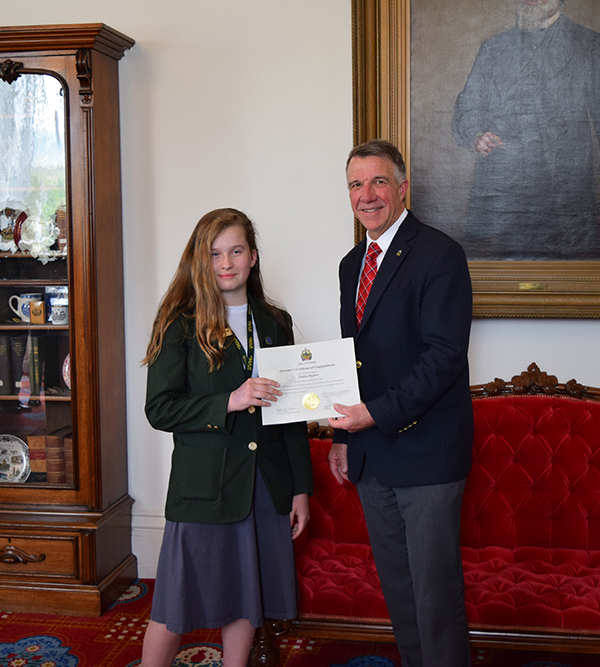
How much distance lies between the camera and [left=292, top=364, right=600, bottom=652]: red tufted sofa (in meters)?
2.41

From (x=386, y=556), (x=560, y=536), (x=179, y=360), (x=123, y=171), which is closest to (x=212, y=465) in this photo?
(x=179, y=360)

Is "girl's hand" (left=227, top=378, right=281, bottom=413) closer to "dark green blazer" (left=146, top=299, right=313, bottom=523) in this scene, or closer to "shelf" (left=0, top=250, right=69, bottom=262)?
"dark green blazer" (left=146, top=299, right=313, bottom=523)

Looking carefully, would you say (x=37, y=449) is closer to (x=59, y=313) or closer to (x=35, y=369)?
(x=35, y=369)

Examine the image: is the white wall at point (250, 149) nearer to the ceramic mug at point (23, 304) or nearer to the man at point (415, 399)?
the ceramic mug at point (23, 304)

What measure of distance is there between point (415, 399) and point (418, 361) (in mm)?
161

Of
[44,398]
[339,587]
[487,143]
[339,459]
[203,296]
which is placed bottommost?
[339,587]

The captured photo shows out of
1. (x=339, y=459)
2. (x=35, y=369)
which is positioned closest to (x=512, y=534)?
(x=339, y=459)

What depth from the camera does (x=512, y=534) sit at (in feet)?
9.48

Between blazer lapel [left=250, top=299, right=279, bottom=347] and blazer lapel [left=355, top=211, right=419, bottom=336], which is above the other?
blazer lapel [left=355, top=211, right=419, bottom=336]

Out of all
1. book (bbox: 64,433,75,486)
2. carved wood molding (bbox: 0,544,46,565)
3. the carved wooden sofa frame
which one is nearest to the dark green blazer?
the carved wooden sofa frame

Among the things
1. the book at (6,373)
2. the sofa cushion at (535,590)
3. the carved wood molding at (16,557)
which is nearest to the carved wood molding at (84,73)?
the book at (6,373)

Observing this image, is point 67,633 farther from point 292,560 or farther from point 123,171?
point 123,171

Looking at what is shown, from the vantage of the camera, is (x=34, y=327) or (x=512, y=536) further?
(x=34, y=327)

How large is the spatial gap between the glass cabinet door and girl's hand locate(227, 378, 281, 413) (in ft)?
5.24
